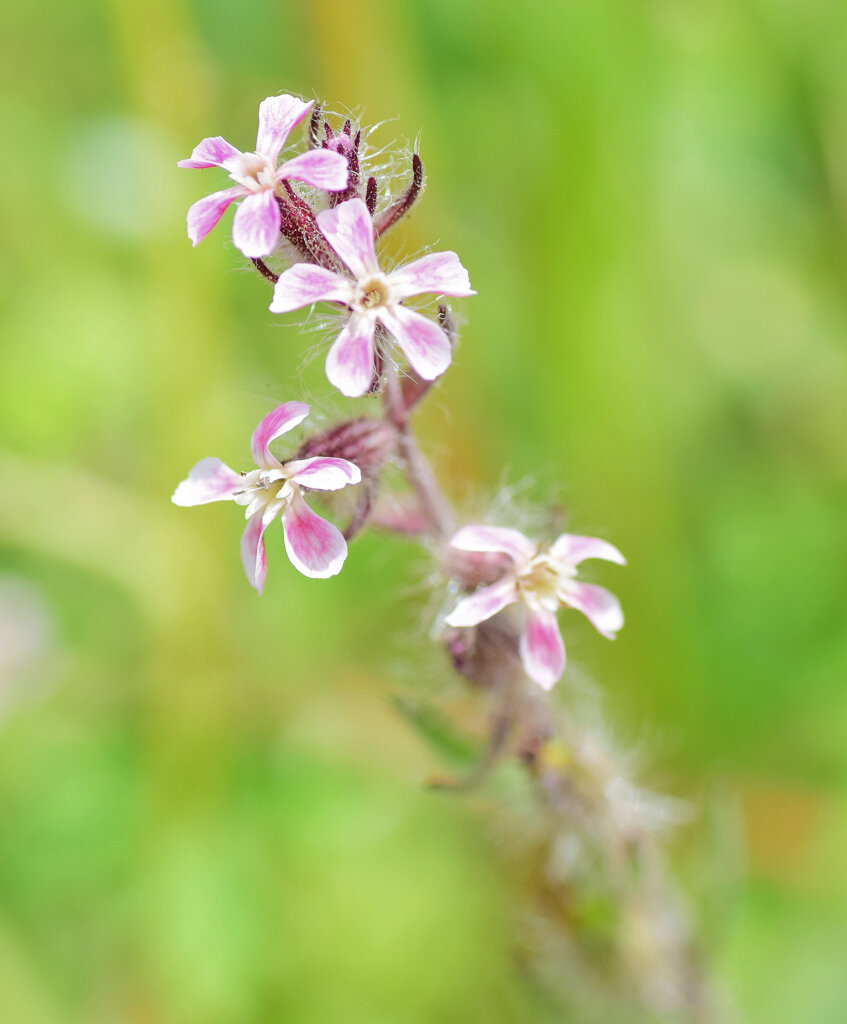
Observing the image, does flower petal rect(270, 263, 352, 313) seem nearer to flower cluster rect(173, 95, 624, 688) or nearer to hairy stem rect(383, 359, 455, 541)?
flower cluster rect(173, 95, 624, 688)

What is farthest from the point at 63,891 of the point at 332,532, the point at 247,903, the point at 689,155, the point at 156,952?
the point at 689,155

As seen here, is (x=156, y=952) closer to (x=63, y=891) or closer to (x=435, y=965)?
(x=63, y=891)

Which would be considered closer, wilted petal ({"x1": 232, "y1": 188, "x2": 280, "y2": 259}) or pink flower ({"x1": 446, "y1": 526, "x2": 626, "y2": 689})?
wilted petal ({"x1": 232, "y1": 188, "x2": 280, "y2": 259})

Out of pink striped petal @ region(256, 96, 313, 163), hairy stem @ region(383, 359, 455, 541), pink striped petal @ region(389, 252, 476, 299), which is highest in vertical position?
pink striped petal @ region(256, 96, 313, 163)

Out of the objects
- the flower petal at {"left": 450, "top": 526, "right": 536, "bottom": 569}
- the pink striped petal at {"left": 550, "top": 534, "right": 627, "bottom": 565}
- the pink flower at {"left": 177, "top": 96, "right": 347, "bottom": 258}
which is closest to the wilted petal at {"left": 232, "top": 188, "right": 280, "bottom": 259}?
the pink flower at {"left": 177, "top": 96, "right": 347, "bottom": 258}

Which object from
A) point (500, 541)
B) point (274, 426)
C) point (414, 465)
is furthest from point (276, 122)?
point (500, 541)

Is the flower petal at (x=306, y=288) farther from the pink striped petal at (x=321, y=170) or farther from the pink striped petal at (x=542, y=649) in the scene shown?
the pink striped petal at (x=542, y=649)
